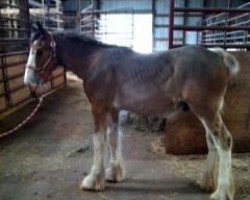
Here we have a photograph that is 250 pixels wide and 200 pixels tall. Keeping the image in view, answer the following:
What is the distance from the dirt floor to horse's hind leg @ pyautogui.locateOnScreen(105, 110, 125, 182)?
10cm

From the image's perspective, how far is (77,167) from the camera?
429 cm

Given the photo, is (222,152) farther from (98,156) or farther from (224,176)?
(98,156)

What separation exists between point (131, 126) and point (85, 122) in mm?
961

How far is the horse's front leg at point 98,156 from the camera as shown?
3.65 m

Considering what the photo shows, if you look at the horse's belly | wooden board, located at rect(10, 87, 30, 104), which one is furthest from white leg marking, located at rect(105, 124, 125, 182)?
wooden board, located at rect(10, 87, 30, 104)

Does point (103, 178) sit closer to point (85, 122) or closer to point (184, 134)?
point (184, 134)

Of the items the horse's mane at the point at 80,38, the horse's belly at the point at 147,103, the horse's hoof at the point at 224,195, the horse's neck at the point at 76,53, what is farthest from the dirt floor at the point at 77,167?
the horse's mane at the point at 80,38

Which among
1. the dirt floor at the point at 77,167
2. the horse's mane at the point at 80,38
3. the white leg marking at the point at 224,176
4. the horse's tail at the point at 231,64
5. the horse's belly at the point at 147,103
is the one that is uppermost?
the horse's mane at the point at 80,38

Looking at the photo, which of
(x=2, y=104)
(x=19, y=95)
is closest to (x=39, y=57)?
(x=2, y=104)

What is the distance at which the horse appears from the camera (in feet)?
10.9

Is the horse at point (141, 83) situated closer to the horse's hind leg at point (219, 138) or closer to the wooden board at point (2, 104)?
the horse's hind leg at point (219, 138)

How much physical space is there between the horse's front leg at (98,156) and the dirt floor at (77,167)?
0.10 m

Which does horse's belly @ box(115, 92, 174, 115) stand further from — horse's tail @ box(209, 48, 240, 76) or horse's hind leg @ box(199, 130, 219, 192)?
horse's tail @ box(209, 48, 240, 76)

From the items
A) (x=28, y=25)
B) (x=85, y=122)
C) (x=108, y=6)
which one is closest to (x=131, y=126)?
(x=85, y=122)
